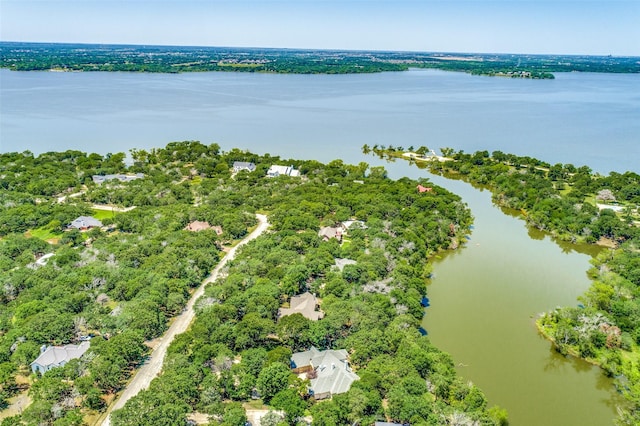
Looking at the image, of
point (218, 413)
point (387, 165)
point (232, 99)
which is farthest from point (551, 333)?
point (232, 99)

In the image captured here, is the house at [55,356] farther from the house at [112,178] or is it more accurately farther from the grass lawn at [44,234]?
the house at [112,178]

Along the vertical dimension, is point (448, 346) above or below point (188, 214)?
below

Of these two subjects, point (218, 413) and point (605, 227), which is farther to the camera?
point (605, 227)

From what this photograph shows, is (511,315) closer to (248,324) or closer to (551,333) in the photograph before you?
(551,333)

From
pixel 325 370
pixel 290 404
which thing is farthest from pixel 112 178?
pixel 290 404

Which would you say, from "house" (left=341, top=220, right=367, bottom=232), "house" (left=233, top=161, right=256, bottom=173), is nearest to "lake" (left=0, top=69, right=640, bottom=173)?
"house" (left=233, top=161, right=256, bottom=173)

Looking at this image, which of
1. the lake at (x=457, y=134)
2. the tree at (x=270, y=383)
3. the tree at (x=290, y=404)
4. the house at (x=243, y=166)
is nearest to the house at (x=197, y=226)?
the house at (x=243, y=166)
